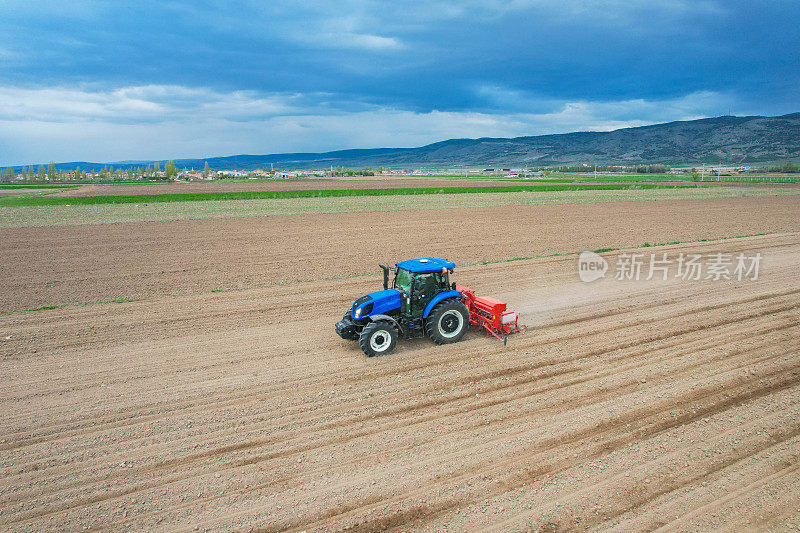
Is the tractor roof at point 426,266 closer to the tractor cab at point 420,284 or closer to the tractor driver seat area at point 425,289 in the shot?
the tractor cab at point 420,284

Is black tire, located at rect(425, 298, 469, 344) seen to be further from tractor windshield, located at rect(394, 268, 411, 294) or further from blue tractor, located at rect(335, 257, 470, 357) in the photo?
tractor windshield, located at rect(394, 268, 411, 294)

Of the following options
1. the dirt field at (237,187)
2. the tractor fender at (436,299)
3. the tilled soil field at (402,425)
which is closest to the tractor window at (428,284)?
the tractor fender at (436,299)

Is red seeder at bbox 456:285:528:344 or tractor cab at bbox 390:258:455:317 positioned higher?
tractor cab at bbox 390:258:455:317

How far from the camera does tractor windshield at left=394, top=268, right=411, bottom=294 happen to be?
10.1 m

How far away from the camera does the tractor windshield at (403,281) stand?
33.3ft

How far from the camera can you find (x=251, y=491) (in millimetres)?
6055

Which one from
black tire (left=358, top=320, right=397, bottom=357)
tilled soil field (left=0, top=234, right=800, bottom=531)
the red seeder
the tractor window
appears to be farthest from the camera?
the red seeder

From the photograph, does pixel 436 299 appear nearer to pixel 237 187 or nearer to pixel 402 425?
pixel 402 425

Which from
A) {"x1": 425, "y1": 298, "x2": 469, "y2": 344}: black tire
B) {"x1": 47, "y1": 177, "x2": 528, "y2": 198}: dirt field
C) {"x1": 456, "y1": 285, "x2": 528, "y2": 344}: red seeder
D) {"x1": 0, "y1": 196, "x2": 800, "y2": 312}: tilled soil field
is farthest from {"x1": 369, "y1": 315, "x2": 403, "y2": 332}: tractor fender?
{"x1": 47, "y1": 177, "x2": 528, "y2": 198}: dirt field

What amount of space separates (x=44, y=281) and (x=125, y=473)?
1454 centimetres

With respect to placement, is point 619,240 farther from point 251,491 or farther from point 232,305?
point 251,491

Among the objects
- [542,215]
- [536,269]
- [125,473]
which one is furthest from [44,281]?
[542,215]

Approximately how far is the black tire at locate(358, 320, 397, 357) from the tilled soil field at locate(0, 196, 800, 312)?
25.0 ft

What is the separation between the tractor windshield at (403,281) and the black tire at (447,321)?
0.77 meters
